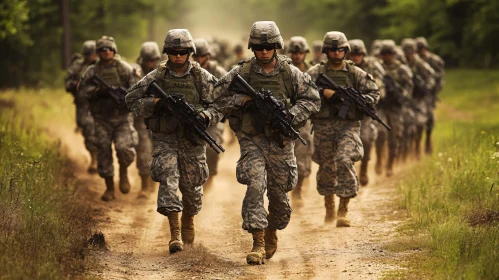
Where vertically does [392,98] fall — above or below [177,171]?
above

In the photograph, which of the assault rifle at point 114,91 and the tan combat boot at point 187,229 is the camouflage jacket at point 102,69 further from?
the tan combat boot at point 187,229

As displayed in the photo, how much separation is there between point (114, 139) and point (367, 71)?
153 inches

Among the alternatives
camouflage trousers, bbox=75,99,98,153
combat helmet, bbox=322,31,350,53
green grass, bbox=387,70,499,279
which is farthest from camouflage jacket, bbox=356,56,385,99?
camouflage trousers, bbox=75,99,98,153

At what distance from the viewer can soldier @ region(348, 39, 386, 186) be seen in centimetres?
1435

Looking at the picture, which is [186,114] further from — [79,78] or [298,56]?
[79,78]

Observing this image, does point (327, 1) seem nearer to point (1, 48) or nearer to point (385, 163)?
point (1, 48)

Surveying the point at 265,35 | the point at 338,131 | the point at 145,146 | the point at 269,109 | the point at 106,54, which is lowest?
the point at 145,146

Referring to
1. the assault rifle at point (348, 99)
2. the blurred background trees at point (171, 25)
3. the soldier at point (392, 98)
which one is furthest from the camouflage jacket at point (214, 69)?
the blurred background trees at point (171, 25)

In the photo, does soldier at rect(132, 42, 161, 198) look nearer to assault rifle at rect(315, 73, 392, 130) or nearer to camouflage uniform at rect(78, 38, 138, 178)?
camouflage uniform at rect(78, 38, 138, 178)

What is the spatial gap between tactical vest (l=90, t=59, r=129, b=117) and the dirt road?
1.25 meters

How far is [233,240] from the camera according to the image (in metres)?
11.4

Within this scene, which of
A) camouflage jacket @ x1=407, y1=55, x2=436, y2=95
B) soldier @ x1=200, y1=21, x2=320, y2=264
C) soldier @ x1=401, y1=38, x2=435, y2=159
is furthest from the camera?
camouflage jacket @ x1=407, y1=55, x2=436, y2=95

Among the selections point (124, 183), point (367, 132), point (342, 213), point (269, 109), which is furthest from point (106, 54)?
point (269, 109)

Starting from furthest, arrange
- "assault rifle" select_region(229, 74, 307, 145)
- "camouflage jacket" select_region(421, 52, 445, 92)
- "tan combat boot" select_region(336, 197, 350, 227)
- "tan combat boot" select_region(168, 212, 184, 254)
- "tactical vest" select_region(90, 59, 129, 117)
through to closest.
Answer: "camouflage jacket" select_region(421, 52, 445, 92) → "tactical vest" select_region(90, 59, 129, 117) → "tan combat boot" select_region(336, 197, 350, 227) → "tan combat boot" select_region(168, 212, 184, 254) → "assault rifle" select_region(229, 74, 307, 145)
